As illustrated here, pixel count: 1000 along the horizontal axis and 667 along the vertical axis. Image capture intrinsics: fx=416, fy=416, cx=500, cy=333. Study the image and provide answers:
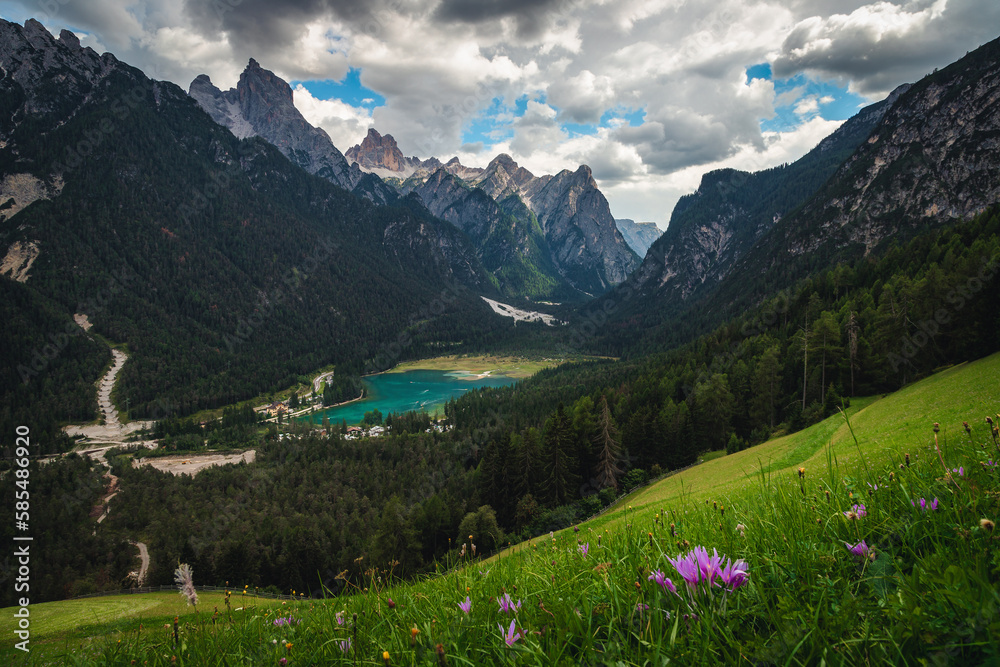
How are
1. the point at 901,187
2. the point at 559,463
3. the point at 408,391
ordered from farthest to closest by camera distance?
the point at 408,391, the point at 901,187, the point at 559,463

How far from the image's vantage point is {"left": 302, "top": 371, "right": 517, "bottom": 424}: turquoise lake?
111 metres

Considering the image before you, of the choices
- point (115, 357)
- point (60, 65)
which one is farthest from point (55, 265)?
point (60, 65)

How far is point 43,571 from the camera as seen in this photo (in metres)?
42.6

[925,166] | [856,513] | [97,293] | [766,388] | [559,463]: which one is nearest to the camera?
[856,513]

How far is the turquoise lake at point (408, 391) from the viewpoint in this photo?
363ft

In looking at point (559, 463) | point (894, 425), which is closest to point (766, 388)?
point (559, 463)

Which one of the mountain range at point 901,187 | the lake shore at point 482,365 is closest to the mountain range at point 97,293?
the lake shore at point 482,365

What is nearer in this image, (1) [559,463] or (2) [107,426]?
(1) [559,463]

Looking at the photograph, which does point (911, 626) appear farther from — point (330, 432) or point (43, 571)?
point (330, 432)

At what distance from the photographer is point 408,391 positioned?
5182 inches

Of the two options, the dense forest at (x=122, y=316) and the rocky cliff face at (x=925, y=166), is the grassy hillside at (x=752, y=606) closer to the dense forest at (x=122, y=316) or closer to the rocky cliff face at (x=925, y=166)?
the dense forest at (x=122, y=316)

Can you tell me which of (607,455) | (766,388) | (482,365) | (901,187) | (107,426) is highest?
(901,187)

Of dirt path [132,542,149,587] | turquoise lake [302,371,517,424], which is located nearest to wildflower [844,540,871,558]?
dirt path [132,542,149,587]

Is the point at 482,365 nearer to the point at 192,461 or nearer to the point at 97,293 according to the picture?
the point at 192,461
